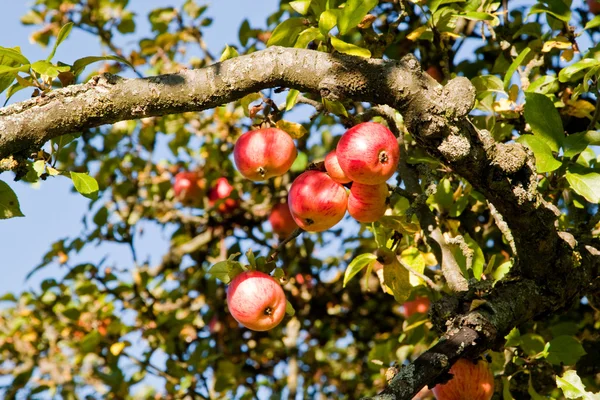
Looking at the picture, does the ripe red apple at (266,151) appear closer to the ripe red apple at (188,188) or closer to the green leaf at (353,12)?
the green leaf at (353,12)

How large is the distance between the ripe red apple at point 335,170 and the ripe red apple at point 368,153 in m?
0.10

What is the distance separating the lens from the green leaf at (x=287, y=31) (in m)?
1.50

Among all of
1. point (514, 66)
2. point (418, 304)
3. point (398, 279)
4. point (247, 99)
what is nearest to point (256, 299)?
point (398, 279)

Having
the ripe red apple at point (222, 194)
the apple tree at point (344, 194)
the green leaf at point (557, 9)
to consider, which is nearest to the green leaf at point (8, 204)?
the apple tree at point (344, 194)

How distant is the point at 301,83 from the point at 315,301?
187 centimetres

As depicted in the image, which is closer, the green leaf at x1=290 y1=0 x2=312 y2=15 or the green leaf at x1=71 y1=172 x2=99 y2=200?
the green leaf at x1=71 y1=172 x2=99 y2=200

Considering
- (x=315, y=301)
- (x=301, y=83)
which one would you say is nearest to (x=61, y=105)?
(x=301, y=83)

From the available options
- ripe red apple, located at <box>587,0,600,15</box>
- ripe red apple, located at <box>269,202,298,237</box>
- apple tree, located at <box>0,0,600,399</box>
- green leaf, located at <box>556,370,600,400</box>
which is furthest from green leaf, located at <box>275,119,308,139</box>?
ripe red apple, located at <box>587,0,600,15</box>

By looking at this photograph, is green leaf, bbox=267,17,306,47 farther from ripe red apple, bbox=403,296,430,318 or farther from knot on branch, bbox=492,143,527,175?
ripe red apple, bbox=403,296,430,318

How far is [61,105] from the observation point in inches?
46.1

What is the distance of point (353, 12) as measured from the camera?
4.46 ft

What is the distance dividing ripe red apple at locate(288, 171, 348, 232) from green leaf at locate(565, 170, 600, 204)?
0.49 m

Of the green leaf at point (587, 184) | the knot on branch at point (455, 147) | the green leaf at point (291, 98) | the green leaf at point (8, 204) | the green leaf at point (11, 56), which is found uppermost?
the green leaf at point (11, 56)

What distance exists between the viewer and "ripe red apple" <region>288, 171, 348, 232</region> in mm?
1496
